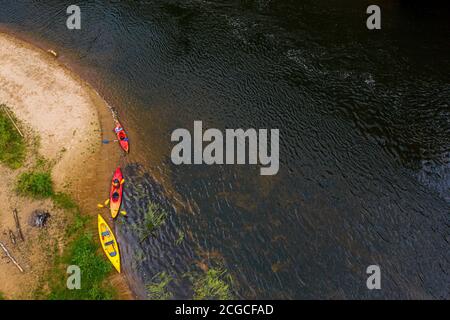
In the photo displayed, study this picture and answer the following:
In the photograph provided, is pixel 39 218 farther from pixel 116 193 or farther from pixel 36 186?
pixel 116 193

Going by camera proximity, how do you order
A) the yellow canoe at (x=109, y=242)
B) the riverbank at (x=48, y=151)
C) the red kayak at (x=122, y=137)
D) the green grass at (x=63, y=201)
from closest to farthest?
the riverbank at (x=48, y=151) < the yellow canoe at (x=109, y=242) < the green grass at (x=63, y=201) < the red kayak at (x=122, y=137)

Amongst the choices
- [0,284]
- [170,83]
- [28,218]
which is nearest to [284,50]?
[170,83]

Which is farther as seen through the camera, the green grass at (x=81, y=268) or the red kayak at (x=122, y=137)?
the red kayak at (x=122, y=137)

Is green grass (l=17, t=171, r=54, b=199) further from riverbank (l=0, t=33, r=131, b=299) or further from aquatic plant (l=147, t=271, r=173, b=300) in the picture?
aquatic plant (l=147, t=271, r=173, b=300)

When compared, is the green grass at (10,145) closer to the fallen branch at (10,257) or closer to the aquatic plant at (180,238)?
the fallen branch at (10,257)
